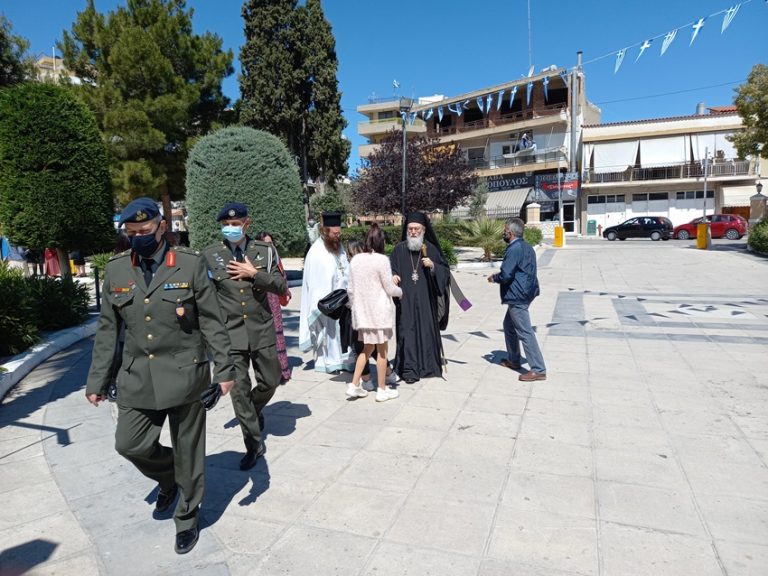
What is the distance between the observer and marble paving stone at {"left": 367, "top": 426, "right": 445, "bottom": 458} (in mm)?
4066

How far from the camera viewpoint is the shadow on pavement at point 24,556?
276 centimetres

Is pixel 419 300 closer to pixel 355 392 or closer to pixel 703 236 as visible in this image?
pixel 355 392

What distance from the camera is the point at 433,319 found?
5871 mm

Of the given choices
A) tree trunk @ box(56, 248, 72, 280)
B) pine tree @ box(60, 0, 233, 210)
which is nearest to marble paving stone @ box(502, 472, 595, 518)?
tree trunk @ box(56, 248, 72, 280)

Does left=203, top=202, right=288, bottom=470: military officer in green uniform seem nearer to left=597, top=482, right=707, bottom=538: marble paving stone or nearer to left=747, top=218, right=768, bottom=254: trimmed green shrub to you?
left=597, top=482, right=707, bottom=538: marble paving stone

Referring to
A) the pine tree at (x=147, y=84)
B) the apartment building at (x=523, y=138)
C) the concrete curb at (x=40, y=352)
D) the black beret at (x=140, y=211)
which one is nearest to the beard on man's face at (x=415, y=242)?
the black beret at (x=140, y=211)

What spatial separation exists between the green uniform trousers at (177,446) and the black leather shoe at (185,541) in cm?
3

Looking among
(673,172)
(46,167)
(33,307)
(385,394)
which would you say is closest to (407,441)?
(385,394)

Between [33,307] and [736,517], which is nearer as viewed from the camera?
[736,517]

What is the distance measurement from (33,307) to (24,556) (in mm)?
5603

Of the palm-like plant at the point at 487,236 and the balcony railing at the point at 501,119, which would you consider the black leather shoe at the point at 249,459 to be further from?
the balcony railing at the point at 501,119

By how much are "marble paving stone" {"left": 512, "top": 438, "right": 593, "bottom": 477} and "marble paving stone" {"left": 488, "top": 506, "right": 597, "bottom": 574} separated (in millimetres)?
584

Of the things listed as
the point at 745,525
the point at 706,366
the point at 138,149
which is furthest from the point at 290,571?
the point at 138,149

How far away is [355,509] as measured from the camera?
3.25 metres
